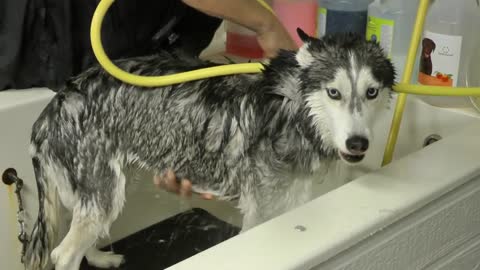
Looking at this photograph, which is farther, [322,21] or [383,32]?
[322,21]

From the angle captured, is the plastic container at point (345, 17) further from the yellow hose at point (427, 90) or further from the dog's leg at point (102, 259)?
the dog's leg at point (102, 259)

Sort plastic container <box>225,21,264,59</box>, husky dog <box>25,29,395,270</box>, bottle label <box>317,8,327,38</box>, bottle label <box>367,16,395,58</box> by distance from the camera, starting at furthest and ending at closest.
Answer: plastic container <box>225,21,264,59</box> → bottle label <box>317,8,327,38</box> → bottle label <box>367,16,395,58</box> → husky dog <box>25,29,395,270</box>

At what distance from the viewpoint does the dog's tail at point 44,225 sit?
49.4 inches

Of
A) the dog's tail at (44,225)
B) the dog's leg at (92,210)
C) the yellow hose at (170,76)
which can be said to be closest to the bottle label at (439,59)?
the yellow hose at (170,76)

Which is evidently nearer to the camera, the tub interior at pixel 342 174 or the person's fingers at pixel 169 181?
the person's fingers at pixel 169 181

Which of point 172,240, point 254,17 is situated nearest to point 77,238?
point 172,240

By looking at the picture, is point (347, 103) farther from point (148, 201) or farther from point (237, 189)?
point (148, 201)

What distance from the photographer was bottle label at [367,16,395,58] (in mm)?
1539

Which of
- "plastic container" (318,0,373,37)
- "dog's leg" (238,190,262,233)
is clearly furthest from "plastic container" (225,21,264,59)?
"dog's leg" (238,190,262,233)

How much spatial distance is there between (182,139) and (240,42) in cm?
72

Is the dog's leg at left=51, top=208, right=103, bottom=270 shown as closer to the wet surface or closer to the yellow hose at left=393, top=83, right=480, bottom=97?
the wet surface

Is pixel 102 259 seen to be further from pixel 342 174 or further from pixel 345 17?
pixel 345 17

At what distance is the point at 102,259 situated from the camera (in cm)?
150

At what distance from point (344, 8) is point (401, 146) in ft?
1.26
